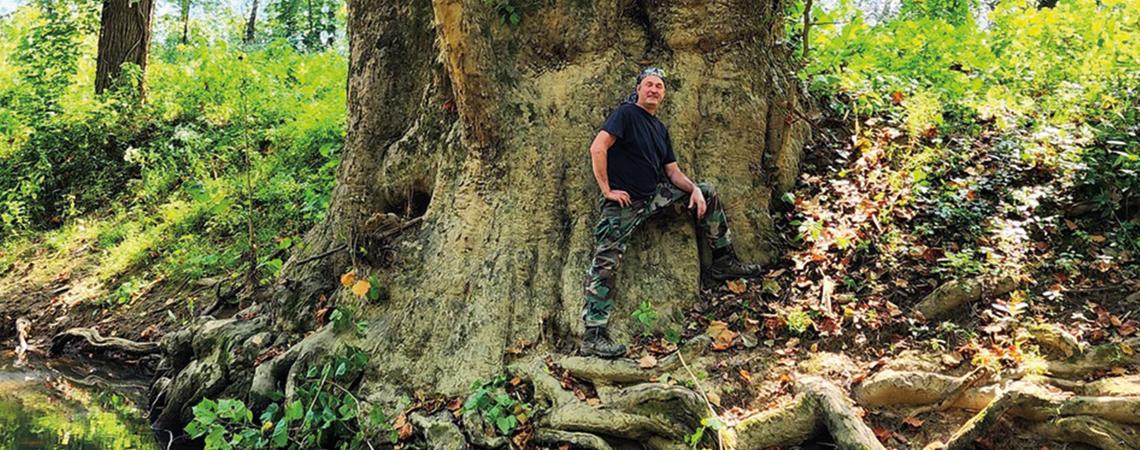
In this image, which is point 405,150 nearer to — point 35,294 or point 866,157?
point 866,157

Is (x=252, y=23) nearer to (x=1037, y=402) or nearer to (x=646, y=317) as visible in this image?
(x=646, y=317)

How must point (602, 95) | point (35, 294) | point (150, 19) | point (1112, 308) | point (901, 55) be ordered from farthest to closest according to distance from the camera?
1. point (150, 19)
2. point (35, 294)
3. point (901, 55)
4. point (602, 95)
5. point (1112, 308)

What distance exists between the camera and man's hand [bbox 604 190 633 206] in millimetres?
5035

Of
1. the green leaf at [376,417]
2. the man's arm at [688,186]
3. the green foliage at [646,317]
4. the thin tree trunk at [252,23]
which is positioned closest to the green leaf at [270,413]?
the green leaf at [376,417]

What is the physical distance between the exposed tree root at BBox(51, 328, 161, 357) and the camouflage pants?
17.1 feet

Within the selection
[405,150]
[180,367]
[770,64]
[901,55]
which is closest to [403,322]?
[405,150]

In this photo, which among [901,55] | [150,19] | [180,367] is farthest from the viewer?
[150,19]

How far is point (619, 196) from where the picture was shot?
5.04 metres

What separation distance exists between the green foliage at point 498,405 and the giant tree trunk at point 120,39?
1055cm

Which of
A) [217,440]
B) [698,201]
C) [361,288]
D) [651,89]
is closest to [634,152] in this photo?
[651,89]

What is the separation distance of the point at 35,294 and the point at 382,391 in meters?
7.02

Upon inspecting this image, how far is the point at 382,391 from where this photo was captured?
5281mm

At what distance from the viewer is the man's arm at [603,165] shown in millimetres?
4984

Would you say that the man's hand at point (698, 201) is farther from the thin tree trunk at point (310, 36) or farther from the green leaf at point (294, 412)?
the thin tree trunk at point (310, 36)
